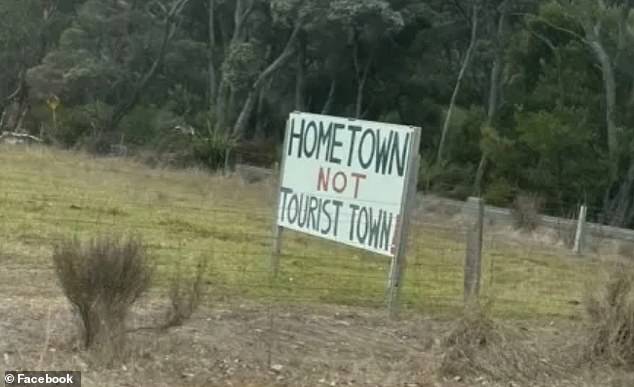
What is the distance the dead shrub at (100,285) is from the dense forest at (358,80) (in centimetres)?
2648

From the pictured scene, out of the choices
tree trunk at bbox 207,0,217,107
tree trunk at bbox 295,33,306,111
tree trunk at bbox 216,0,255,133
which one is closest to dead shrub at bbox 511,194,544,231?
tree trunk at bbox 216,0,255,133

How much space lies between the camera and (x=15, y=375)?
6.22 meters

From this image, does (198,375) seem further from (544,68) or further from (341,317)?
(544,68)

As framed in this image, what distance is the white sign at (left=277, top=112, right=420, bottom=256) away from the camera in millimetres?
9695

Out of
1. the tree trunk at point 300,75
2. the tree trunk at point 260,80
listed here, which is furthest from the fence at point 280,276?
the tree trunk at point 300,75

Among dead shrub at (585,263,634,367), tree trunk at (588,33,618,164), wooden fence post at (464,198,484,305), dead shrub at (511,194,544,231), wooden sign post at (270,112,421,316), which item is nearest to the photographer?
dead shrub at (585,263,634,367)

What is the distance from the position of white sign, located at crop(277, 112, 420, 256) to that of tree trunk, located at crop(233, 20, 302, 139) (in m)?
31.6

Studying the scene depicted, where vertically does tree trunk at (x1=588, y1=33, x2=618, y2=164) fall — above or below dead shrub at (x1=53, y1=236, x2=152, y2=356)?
above

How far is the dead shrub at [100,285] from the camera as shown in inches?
271

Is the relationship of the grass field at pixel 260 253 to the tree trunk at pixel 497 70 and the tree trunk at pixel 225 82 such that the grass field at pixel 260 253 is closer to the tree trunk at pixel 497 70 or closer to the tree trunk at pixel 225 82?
the tree trunk at pixel 497 70

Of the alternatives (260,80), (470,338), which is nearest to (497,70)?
(260,80)

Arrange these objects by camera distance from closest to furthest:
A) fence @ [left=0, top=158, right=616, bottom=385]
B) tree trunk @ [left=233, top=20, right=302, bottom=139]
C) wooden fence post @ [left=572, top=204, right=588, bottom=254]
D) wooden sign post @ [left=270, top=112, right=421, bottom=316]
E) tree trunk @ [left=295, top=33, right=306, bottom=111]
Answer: fence @ [left=0, top=158, right=616, bottom=385], wooden sign post @ [left=270, top=112, right=421, bottom=316], wooden fence post @ [left=572, top=204, right=588, bottom=254], tree trunk @ [left=233, top=20, right=302, bottom=139], tree trunk @ [left=295, top=33, right=306, bottom=111]

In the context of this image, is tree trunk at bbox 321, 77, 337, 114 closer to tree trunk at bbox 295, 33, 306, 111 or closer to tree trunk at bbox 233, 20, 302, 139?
tree trunk at bbox 295, 33, 306, 111

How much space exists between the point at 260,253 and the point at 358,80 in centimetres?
3318
